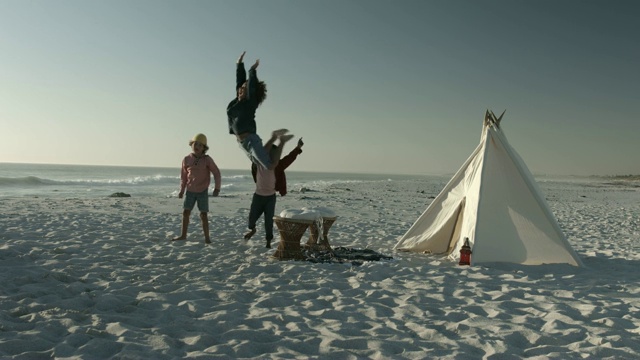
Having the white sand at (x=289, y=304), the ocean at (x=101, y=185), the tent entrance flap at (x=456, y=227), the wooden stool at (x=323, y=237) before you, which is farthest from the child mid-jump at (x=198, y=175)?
the ocean at (x=101, y=185)

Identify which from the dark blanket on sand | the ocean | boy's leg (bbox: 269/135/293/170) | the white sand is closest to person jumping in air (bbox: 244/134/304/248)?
boy's leg (bbox: 269/135/293/170)

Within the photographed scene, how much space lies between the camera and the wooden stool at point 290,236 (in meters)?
6.06

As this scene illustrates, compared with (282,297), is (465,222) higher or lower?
higher

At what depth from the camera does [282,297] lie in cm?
435

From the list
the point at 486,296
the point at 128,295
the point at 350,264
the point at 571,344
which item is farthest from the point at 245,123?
the point at 571,344

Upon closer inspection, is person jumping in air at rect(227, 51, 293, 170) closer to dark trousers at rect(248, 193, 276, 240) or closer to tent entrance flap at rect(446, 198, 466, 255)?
dark trousers at rect(248, 193, 276, 240)

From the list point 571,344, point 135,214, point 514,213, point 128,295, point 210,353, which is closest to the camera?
point 210,353

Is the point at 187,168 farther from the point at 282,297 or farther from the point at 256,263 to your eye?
the point at 282,297

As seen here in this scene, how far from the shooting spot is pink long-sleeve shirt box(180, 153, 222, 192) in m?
7.31

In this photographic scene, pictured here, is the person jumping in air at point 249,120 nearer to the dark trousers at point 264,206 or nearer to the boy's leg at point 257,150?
the boy's leg at point 257,150

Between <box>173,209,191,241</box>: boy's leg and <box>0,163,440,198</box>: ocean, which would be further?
<box>0,163,440,198</box>: ocean

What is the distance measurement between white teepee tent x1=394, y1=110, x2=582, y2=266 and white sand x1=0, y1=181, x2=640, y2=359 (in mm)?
380

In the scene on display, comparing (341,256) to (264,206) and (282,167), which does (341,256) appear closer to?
(264,206)

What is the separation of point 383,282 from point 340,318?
1.33 metres
